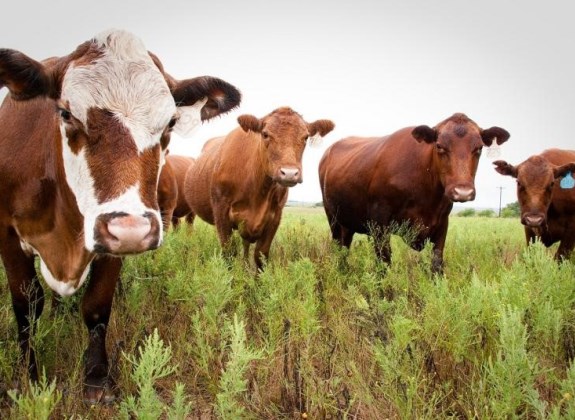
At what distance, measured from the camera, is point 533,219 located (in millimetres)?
7086

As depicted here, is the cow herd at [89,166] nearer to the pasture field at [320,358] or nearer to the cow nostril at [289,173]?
the pasture field at [320,358]

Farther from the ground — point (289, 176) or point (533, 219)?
point (289, 176)

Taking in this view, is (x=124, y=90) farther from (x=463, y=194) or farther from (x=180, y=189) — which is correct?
(x=180, y=189)

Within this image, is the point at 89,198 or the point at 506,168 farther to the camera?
the point at 506,168

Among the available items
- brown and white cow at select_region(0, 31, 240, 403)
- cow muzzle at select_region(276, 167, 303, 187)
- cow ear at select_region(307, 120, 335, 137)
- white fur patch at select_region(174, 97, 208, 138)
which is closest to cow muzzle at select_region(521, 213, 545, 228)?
cow ear at select_region(307, 120, 335, 137)

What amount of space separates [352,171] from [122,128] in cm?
570

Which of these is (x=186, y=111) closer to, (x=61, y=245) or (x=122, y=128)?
(x=122, y=128)

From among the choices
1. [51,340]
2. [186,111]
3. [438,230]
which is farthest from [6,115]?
[438,230]

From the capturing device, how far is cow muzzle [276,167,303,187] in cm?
582

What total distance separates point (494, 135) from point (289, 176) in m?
2.99

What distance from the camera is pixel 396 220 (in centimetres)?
649

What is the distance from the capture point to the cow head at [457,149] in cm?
568

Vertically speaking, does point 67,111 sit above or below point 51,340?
above

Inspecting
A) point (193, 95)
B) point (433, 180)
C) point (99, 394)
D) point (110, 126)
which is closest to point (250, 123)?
point (433, 180)
